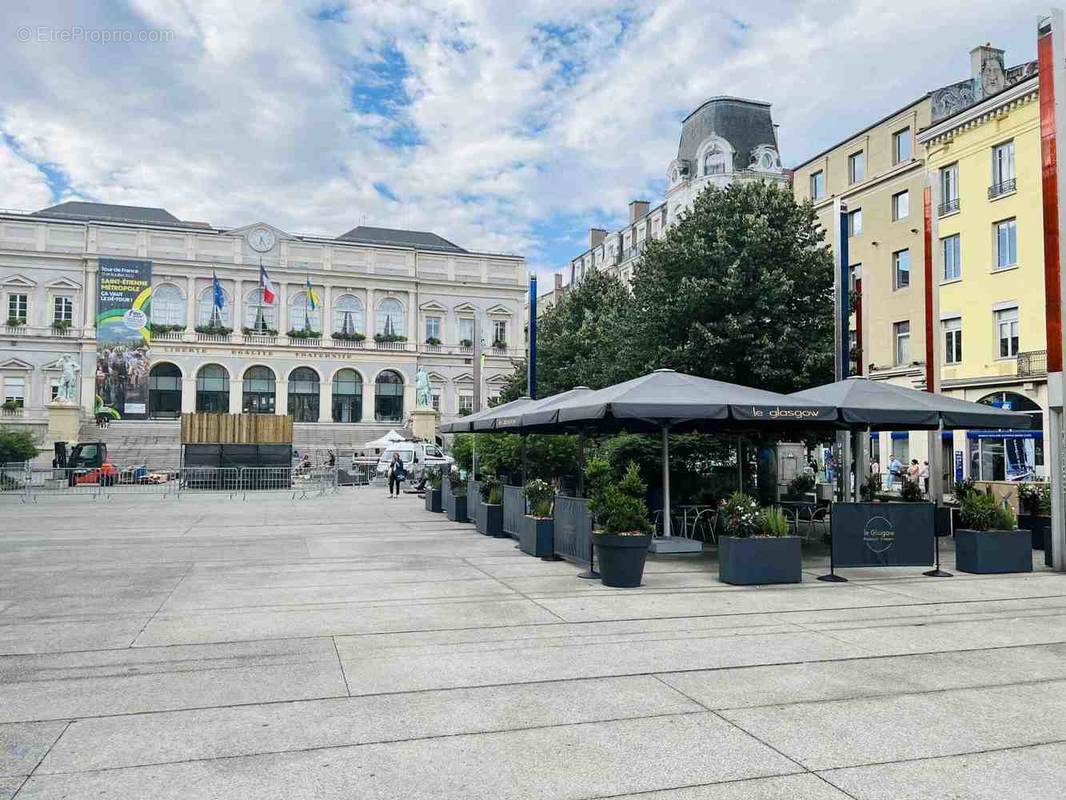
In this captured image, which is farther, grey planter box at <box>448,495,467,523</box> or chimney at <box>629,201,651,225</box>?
chimney at <box>629,201,651,225</box>

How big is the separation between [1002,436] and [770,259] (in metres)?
14.7

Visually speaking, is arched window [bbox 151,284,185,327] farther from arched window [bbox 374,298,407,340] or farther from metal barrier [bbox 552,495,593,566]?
metal barrier [bbox 552,495,593,566]

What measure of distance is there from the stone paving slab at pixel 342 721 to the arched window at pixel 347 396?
66.3m

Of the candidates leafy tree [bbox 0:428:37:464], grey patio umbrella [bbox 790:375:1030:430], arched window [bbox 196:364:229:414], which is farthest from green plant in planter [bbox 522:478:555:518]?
arched window [bbox 196:364:229:414]

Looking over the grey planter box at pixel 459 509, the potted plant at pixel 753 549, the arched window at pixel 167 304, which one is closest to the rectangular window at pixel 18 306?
the arched window at pixel 167 304

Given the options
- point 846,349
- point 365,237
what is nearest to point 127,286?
point 365,237

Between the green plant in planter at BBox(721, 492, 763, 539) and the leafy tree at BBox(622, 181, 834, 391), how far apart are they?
32.5 feet

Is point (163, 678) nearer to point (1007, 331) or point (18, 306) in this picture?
point (1007, 331)

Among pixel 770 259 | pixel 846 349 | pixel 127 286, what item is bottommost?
pixel 846 349

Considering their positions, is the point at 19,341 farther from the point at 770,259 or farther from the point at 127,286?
the point at 770,259

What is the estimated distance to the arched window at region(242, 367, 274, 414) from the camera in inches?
2687

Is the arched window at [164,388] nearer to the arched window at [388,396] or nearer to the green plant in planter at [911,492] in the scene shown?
the arched window at [388,396]

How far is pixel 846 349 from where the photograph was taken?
56.1 ft

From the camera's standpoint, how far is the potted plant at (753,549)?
36.3 feet
